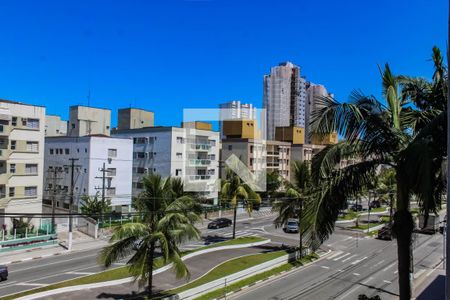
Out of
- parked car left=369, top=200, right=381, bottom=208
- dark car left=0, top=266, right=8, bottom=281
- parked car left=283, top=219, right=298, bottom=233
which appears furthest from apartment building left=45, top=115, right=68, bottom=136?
parked car left=369, top=200, right=381, bottom=208

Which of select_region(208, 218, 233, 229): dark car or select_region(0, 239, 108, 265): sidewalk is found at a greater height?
select_region(208, 218, 233, 229): dark car

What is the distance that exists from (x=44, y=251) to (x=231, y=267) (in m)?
16.3

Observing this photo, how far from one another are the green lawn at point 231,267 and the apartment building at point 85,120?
126 feet

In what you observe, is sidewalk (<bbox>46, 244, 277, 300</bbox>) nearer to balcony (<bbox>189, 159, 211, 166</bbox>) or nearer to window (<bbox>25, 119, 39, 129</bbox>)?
window (<bbox>25, 119, 39, 129</bbox>)

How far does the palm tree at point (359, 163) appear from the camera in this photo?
812cm

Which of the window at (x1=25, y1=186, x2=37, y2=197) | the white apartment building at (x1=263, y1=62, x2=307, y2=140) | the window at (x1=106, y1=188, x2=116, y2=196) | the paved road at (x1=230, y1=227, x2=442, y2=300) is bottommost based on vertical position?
the paved road at (x1=230, y1=227, x2=442, y2=300)

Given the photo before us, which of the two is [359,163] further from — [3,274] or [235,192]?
[235,192]

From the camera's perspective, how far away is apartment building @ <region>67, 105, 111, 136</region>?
55.8 m

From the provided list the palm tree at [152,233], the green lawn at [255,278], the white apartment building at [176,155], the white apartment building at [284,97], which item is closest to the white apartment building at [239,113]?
the white apartment building at [284,97]

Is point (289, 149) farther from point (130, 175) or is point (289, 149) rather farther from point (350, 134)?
point (350, 134)

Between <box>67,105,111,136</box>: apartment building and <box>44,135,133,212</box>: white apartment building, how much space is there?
7.65m

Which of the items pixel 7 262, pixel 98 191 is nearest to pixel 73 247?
pixel 7 262

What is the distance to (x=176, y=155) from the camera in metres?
49.9

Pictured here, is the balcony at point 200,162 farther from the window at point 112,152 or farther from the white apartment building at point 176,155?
the window at point 112,152
